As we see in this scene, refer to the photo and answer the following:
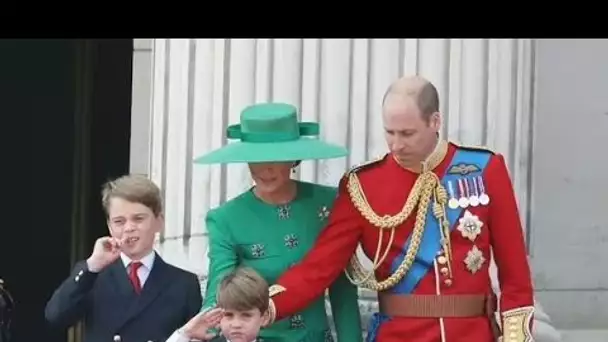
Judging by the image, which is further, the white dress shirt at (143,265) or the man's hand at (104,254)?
the white dress shirt at (143,265)

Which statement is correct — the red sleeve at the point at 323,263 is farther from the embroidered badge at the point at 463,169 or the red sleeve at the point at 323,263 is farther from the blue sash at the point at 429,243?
the embroidered badge at the point at 463,169

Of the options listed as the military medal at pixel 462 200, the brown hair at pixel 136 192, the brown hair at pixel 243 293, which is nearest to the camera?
the brown hair at pixel 243 293

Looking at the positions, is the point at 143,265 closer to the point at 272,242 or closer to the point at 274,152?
the point at 272,242

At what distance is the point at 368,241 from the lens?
3.92 m

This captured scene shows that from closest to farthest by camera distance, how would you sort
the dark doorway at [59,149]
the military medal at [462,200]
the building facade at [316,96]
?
the military medal at [462,200] → the building facade at [316,96] → the dark doorway at [59,149]

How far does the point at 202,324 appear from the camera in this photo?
375 centimetres

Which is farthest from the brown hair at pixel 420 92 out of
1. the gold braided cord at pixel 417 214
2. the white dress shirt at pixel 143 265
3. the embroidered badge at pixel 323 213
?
the white dress shirt at pixel 143 265

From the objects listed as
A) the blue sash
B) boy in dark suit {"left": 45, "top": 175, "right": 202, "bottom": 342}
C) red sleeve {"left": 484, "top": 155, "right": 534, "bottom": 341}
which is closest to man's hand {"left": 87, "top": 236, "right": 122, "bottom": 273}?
boy in dark suit {"left": 45, "top": 175, "right": 202, "bottom": 342}

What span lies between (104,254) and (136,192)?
196 millimetres

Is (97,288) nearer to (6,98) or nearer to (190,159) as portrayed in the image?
(190,159)

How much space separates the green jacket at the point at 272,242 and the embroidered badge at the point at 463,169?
36 centimetres

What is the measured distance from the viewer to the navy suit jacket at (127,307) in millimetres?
3961

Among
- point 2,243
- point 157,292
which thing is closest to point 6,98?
point 2,243
